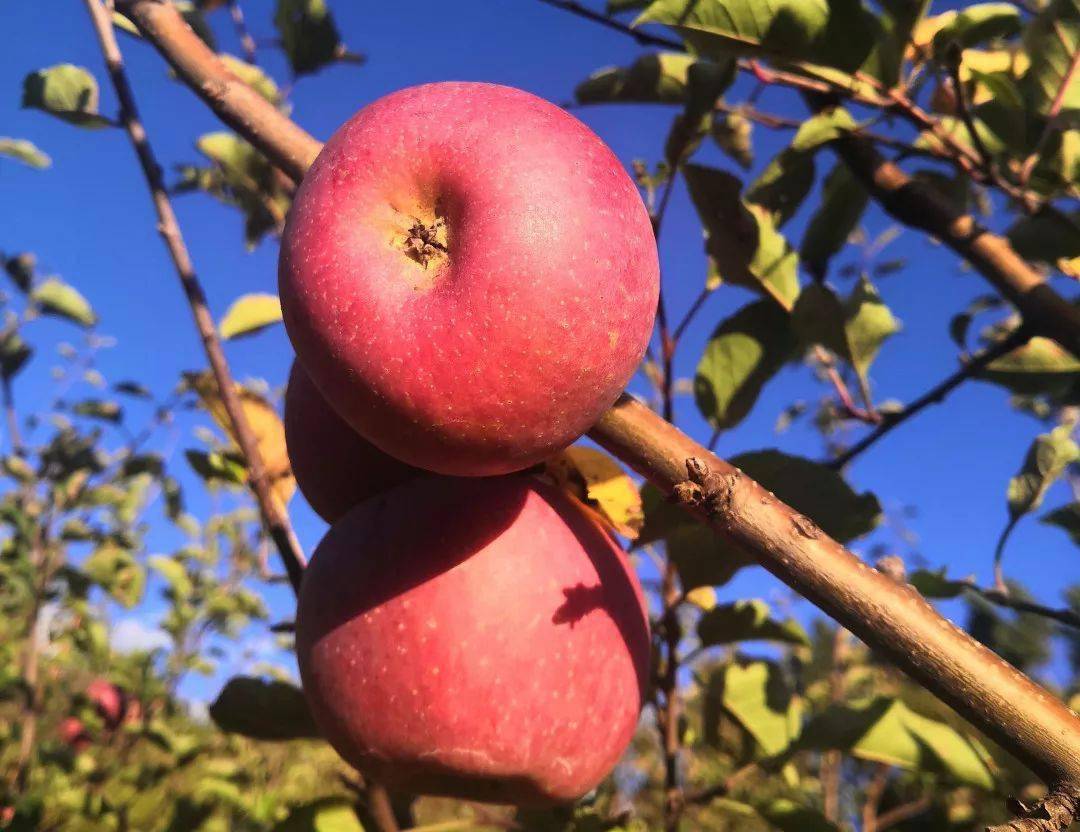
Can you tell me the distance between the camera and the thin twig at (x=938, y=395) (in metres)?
1.10

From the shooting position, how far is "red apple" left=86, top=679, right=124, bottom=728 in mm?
3154

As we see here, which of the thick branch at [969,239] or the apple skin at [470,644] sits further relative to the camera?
the thick branch at [969,239]

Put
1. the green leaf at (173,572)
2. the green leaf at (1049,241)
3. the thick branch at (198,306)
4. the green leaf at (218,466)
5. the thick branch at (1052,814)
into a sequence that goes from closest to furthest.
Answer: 1. the thick branch at (1052,814)
2. the thick branch at (198,306)
3. the green leaf at (1049,241)
4. the green leaf at (218,466)
5. the green leaf at (173,572)

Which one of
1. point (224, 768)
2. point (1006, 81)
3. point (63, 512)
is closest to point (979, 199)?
point (1006, 81)

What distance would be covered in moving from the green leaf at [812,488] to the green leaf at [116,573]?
3.00 meters

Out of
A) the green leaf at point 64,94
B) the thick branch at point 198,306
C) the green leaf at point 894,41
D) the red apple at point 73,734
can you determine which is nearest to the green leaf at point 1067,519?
the green leaf at point 894,41

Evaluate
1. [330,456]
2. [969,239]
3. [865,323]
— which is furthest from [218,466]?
[969,239]

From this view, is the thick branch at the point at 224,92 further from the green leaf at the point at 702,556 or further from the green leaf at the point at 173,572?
the green leaf at the point at 173,572

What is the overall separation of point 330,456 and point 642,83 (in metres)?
0.93

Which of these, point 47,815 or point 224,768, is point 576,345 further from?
point 47,815

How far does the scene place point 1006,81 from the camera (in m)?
1.09

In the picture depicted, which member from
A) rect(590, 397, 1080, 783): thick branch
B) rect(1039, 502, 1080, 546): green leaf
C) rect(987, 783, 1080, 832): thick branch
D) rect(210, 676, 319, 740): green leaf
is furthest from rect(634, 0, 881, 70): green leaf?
rect(210, 676, 319, 740): green leaf

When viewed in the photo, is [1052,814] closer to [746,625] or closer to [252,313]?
[746,625]

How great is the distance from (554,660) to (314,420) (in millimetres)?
375
